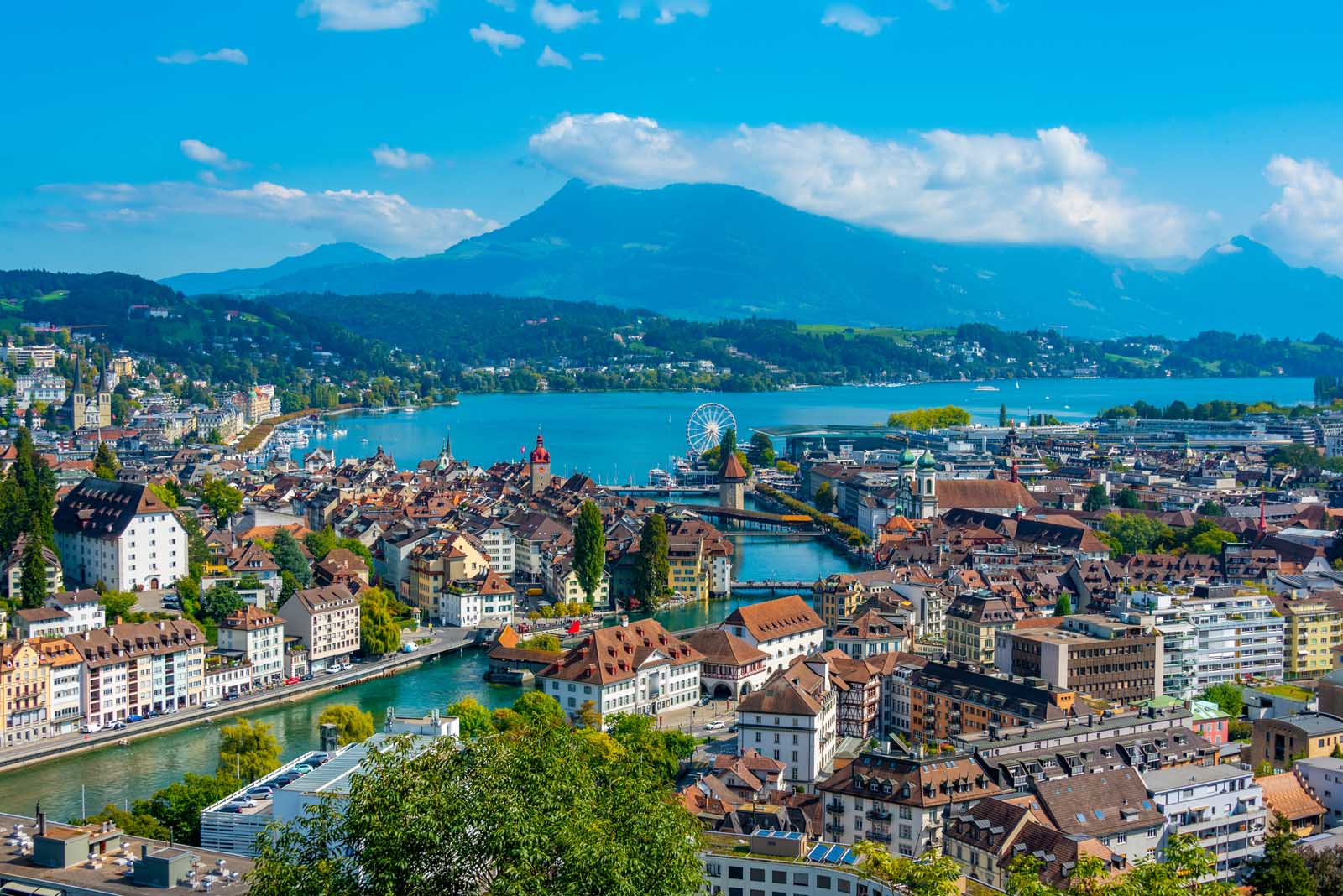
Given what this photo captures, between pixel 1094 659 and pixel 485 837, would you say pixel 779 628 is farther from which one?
pixel 485 837

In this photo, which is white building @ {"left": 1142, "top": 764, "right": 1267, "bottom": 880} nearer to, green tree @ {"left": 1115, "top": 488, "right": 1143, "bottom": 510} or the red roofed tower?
green tree @ {"left": 1115, "top": 488, "right": 1143, "bottom": 510}

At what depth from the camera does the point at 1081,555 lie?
37594 millimetres

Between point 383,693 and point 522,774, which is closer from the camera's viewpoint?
point 522,774

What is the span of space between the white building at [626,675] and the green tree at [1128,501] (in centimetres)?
2701

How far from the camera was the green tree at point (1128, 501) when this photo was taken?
48.9 metres

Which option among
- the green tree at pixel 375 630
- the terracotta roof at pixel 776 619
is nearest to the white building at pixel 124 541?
the green tree at pixel 375 630

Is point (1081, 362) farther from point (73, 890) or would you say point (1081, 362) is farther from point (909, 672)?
point (73, 890)

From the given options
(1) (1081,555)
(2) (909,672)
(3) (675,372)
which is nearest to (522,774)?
(2) (909,672)

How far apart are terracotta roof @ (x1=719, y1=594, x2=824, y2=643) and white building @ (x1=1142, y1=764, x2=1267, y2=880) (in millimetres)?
10823

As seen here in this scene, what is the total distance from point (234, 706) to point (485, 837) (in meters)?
16.7

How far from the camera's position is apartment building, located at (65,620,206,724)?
2345 centimetres

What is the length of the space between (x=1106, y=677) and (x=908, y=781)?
26.9 feet

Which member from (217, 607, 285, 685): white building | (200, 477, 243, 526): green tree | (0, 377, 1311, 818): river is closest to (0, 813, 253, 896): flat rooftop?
(0, 377, 1311, 818): river

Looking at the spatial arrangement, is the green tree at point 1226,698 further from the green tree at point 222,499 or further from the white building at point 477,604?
the green tree at point 222,499
